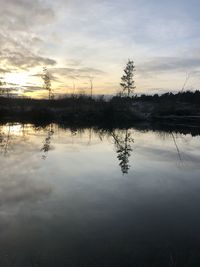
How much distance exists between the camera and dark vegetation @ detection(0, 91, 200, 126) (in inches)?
2324

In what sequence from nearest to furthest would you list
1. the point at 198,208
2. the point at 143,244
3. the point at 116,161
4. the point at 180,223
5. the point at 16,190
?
the point at 143,244, the point at 180,223, the point at 198,208, the point at 16,190, the point at 116,161

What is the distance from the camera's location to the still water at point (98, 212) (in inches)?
294

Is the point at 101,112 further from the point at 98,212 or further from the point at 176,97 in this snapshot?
the point at 98,212

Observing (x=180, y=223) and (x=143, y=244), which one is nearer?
(x=143, y=244)

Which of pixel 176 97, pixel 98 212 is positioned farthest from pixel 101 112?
pixel 98 212

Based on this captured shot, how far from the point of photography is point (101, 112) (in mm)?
59969

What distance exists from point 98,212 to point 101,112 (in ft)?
164

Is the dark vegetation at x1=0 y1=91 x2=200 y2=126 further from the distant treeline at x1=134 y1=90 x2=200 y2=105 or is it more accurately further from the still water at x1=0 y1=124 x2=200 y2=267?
the still water at x1=0 y1=124 x2=200 y2=267

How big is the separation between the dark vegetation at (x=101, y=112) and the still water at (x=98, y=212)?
35800 mm

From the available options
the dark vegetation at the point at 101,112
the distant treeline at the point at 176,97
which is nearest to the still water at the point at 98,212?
the dark vegetation at the point at 101,112

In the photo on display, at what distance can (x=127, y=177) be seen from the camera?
1525 cm

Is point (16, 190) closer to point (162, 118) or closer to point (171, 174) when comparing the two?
point (171, 174)

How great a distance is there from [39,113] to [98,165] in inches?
1709

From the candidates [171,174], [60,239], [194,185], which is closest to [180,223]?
[60,239]
